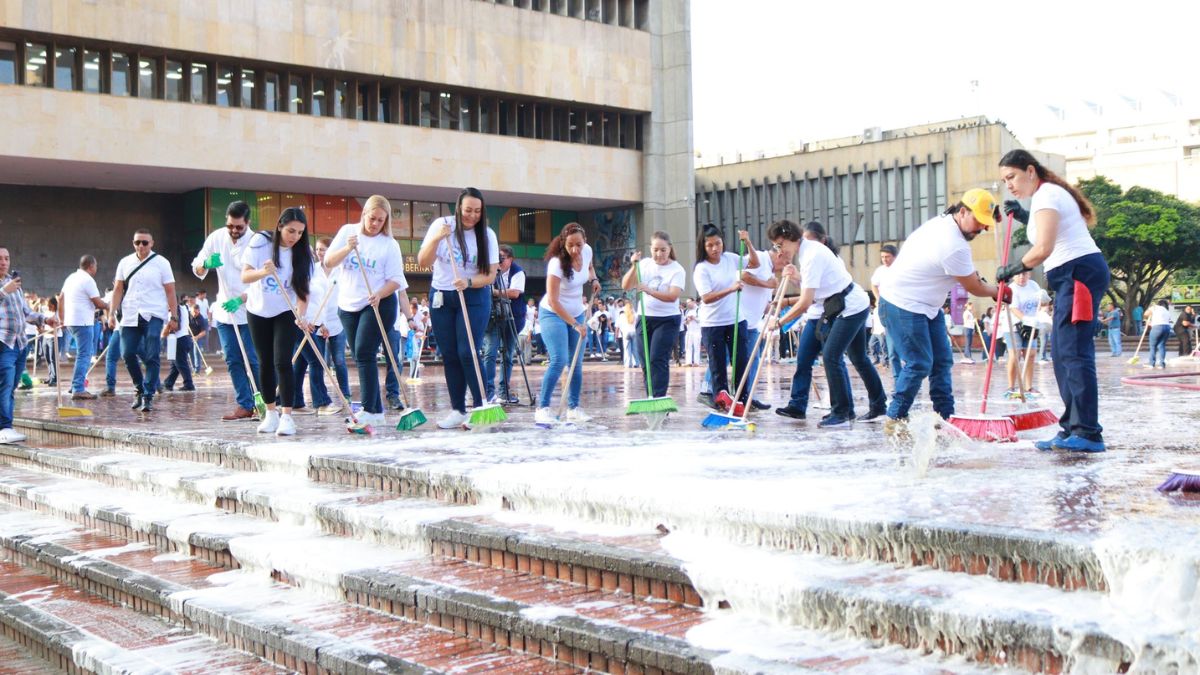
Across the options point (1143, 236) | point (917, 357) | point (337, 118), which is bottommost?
point (917, 357)

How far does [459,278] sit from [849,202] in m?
43.1

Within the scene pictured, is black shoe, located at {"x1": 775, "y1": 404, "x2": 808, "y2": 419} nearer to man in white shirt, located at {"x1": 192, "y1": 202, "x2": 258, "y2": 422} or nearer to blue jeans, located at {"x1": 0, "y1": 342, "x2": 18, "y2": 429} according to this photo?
man in white shirt, located at {"x1": 192, "y1": 202, "x2": 258, "y2": 422}

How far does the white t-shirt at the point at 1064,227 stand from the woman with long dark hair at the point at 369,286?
185 inches

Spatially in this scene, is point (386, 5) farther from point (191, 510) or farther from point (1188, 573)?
point (1188, 573)

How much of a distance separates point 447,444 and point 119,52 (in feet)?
99.2

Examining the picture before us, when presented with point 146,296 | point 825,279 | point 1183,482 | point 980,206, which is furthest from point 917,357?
point 146,296

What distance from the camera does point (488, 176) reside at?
41.1 m

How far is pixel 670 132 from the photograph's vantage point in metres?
44.8

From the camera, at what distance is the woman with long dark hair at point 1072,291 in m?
6.09

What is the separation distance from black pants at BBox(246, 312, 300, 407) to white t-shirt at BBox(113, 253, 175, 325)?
3996 millimetres

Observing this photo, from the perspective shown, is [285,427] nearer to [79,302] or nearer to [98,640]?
[98,640]

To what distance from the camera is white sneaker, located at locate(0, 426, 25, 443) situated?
1009 centimetres

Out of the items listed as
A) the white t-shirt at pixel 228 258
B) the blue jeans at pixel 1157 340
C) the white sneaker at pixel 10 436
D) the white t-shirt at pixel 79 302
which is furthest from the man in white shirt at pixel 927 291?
the blue jeans at pixel 1157 340

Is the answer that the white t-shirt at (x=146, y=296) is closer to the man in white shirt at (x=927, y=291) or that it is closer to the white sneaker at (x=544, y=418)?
the white sneaker at (x=544, y=418)
